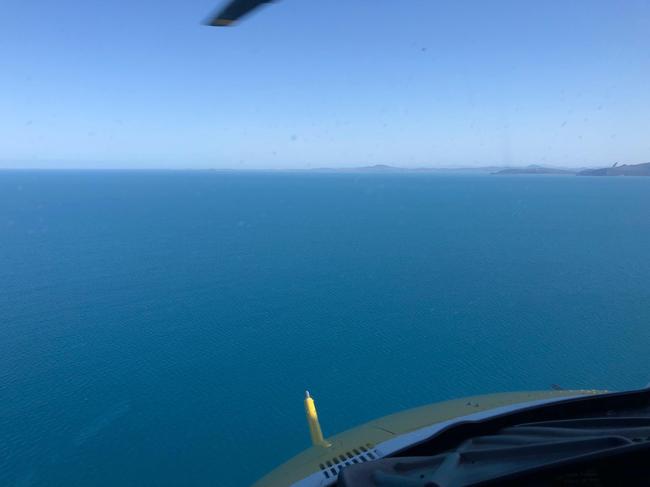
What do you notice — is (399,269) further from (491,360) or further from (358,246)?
(491,360)

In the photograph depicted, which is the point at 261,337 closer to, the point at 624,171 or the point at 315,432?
the point at 315,432

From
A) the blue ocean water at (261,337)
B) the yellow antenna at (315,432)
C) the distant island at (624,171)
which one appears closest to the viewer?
the yellow antenna at (315,432)

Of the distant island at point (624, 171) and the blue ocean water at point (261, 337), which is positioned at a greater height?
the distant island at point (624, 171)

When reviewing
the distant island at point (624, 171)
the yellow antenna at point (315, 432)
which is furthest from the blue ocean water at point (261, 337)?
the distant island at point (624, 171)

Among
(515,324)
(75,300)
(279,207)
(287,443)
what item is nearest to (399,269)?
(515,324)

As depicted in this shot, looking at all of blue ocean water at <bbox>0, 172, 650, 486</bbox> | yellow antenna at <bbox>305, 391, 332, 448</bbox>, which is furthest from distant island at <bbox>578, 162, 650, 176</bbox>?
yellow antenna at <bbox>305, 391, 332, 448</bbox>

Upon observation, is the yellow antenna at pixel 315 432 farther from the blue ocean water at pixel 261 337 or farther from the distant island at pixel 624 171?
the distant island at pixel 624 171

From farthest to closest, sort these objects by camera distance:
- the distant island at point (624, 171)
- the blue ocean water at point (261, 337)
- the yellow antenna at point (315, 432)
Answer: the distant island at point (624, 171) < the blue ocean water at point (261, 337) < the yellow antenna at point (315, 432)

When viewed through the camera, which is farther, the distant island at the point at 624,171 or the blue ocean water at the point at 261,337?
the distant island at the point at 624,171
